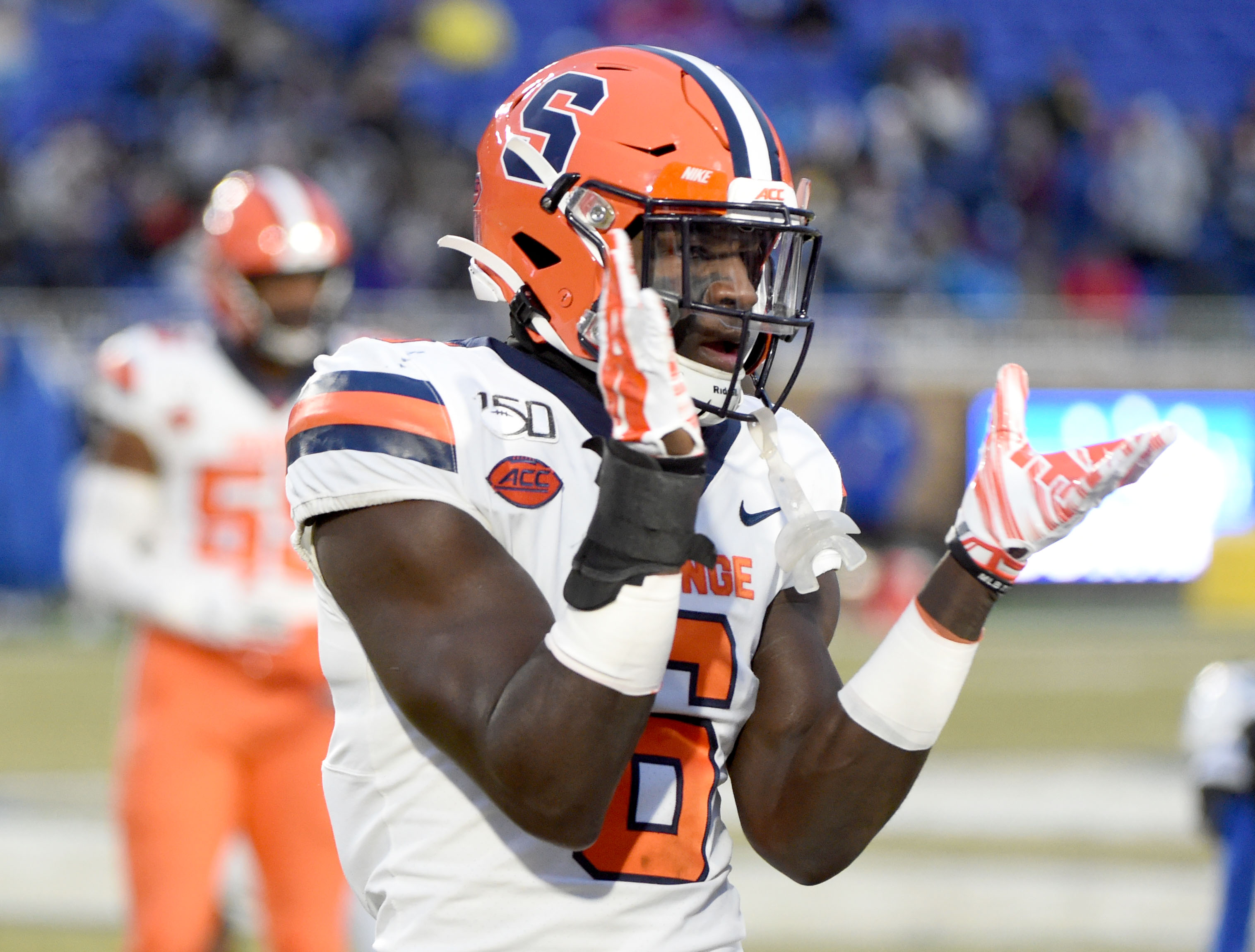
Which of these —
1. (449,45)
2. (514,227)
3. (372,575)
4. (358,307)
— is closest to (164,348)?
(514,227)

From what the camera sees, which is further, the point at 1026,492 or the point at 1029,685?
the point at 1029,685

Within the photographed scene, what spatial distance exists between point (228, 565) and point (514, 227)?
2.13m

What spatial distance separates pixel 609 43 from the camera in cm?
1483

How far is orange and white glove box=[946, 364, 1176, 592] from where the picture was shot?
176 cm

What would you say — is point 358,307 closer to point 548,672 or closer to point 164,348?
point 164,348

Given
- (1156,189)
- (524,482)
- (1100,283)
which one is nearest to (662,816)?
(524,482)

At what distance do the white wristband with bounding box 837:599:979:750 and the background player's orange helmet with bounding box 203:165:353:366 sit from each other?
2.58 meters

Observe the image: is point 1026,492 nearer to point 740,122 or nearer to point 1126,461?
point 1126,461

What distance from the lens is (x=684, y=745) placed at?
197 centimetres

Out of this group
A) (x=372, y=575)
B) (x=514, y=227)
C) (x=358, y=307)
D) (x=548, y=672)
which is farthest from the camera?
(x=358, y=307)

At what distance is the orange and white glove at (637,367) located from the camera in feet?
5.47

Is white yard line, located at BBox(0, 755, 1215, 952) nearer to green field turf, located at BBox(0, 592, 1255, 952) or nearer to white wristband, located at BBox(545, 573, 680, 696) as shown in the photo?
green field turf, located at BBox(0, 592, 1255, 952)

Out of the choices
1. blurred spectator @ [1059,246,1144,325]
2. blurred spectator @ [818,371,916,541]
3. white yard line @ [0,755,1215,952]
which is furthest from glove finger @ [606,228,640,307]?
blurred spectator @ [1059,246,1144,325]

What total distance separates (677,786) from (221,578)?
2341 millimetres
